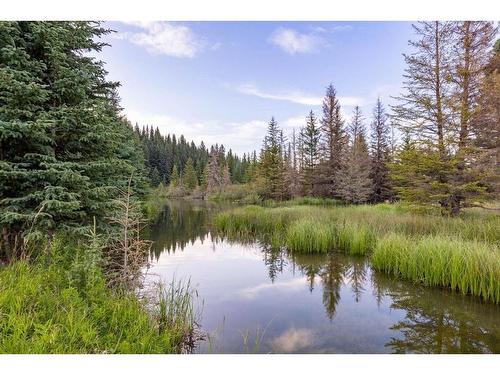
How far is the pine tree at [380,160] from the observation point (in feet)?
83.4

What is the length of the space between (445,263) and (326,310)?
2.66 m

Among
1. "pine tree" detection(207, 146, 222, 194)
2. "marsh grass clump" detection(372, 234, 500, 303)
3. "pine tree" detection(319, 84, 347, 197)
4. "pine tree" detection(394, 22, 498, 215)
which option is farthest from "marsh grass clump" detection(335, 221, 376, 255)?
"pine tree" detection(207, 146, 222, 194)

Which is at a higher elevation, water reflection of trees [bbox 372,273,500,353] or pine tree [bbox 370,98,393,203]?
pine tree [bbox 370,98,393,203]

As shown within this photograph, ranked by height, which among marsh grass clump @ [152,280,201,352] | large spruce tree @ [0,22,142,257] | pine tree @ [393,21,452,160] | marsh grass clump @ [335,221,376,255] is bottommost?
marsh grass clump @ [152,280,201,352]

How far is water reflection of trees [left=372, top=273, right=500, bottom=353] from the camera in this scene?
12.6ft

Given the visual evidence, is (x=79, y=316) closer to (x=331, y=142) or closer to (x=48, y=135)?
(x=48, y=135)

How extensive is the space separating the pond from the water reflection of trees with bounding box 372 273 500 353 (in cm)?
1

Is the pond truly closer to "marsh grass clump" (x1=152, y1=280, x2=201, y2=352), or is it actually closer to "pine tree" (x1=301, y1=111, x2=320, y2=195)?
"marsh grass clump" (x1=152, y1=280, x2=201, y2=352)

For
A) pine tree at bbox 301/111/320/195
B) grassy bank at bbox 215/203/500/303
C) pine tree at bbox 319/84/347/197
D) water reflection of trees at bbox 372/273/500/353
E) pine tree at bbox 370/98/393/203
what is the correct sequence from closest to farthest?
1. water reflection of trees at bbox 372/273/500/353
2. grassy bank at bbox 215/203/500/303
3. pine tree at bbox 370/98/393/203
4. pine tree at bbox 319/84/347/197
5. pine tree at bbox 301/111/320/195

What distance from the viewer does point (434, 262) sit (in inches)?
235

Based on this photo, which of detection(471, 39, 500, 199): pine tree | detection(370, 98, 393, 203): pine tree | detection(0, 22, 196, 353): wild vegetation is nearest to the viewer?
Answer: detection(0, 22, 196, 353): wild vegetation

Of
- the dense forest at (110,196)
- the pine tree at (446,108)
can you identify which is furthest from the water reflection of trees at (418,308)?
the pine tree at (446,108)

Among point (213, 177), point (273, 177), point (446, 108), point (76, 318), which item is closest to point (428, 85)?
point (446, 108)
